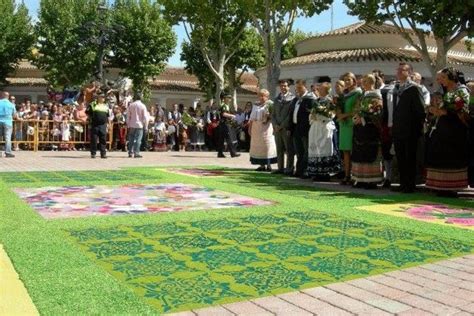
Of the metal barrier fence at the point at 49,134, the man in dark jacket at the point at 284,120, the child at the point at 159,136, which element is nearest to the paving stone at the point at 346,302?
the man in dark jacket at the point at 284,120

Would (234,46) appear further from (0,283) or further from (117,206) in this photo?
(0,283)

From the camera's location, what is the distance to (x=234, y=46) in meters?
46.8

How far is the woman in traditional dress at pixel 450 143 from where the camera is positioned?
8.94 metres

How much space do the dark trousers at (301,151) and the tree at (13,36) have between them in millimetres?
41494

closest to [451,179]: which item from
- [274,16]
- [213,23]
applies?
[274,16]

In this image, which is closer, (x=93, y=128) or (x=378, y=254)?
(x=378, y=254)

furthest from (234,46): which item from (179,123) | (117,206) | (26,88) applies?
(117,206)

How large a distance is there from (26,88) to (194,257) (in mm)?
52058

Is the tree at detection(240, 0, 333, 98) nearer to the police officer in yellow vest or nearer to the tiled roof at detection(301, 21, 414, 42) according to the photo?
the tiled roof at detection(301, 21, 414, 42)

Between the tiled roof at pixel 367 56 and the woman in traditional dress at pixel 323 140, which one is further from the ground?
the tiled roof at pixel 367 56

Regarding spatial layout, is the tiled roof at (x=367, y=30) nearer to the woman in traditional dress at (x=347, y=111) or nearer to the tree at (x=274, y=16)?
the tree at (x=274, y=16)

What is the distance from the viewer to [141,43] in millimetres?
49719

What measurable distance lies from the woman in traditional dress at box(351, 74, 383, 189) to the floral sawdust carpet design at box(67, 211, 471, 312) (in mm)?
3387

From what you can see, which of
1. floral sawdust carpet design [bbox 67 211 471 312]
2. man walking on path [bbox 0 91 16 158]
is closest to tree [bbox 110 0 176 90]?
man walking on path [bbox 0 91 16 158]
